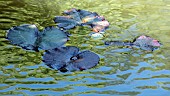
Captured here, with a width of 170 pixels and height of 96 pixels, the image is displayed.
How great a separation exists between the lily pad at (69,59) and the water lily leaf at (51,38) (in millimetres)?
133

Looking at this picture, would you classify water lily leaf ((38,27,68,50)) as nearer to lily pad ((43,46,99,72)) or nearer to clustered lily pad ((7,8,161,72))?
clustered lily pad ((7,8,161,72))

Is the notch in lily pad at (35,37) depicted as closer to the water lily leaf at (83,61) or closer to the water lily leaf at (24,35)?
the water lily leaf at (24,35)

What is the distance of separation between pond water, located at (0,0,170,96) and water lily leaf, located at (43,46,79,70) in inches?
2.3

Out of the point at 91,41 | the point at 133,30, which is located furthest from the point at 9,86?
the point at 133,30

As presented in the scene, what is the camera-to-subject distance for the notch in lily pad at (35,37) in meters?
3.04

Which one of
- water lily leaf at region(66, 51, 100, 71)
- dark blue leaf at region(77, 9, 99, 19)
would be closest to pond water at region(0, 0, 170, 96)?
water lily leaf at region(66, 51, 100, 71)

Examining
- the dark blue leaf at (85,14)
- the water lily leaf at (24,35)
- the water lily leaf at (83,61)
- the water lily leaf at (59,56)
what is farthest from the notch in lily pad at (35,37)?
the dark blue leaf at (85,14)

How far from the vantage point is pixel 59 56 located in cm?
285

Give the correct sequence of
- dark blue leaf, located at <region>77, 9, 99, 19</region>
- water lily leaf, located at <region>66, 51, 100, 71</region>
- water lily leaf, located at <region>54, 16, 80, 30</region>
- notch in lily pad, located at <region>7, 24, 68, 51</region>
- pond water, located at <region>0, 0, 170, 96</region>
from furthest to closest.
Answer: dark blue leaf, located at <region>77, 9, 99, 19</region>
water lily leaf, located at <region>54, 16, 80, 30</region>
notch in lily pad, located at <region>7, 24, 68, 51</region>
water lily leaf, located at <region>66, 51, 100, 71</region>
pond water, located at <region>0, 0, 170, 96</region>

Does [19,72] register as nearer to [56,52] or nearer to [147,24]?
[56,52]

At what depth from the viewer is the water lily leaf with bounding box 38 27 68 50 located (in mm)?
3055

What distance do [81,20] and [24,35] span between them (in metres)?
0.70

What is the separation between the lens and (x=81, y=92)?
2.43m

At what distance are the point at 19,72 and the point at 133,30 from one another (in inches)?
52.2
